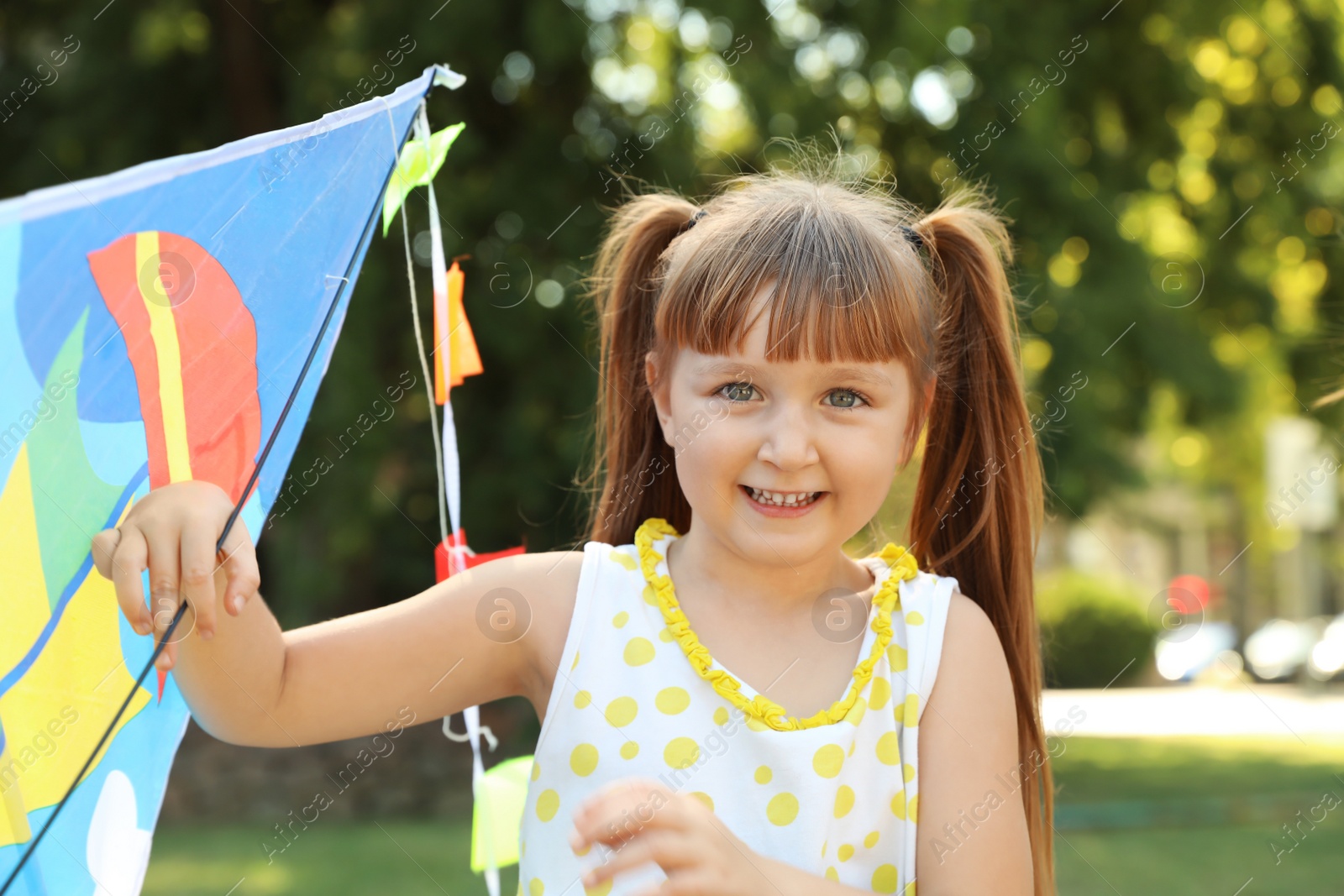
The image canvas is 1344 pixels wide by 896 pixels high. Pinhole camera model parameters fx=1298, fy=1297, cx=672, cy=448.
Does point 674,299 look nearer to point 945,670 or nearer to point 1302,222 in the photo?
point 945,670

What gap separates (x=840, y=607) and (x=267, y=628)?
83cm

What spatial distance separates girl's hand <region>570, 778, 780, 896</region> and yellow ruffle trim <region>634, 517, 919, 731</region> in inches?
13.3

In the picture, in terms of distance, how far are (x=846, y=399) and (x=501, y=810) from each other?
902 mm

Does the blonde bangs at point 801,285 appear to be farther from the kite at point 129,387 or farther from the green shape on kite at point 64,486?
the green shape on kite at point 64,486

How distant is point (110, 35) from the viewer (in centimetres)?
753

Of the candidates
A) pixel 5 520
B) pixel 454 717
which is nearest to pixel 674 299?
pixel 5 520

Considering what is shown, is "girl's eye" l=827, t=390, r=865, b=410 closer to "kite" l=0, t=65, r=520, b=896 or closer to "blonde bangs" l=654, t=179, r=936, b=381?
"blonde bangs" l=654, t=179, r=936, b=381

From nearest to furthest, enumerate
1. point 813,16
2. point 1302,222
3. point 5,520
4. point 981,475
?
point 5,520, point 981,475, point 813,16, point 1302,222

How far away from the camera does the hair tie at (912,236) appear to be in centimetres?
206

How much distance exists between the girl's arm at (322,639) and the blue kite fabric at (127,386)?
10 centimetres

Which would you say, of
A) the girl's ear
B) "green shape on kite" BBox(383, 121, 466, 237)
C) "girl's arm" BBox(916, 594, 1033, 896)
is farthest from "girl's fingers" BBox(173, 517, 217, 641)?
"girl's arm" BBox(916, 594, 1033, 896)

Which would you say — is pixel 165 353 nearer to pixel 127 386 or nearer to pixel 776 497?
pixel 127 386

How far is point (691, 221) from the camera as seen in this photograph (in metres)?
2.12

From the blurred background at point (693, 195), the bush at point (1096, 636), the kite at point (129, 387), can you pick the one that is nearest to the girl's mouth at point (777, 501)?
the kite at point (129, 387)
